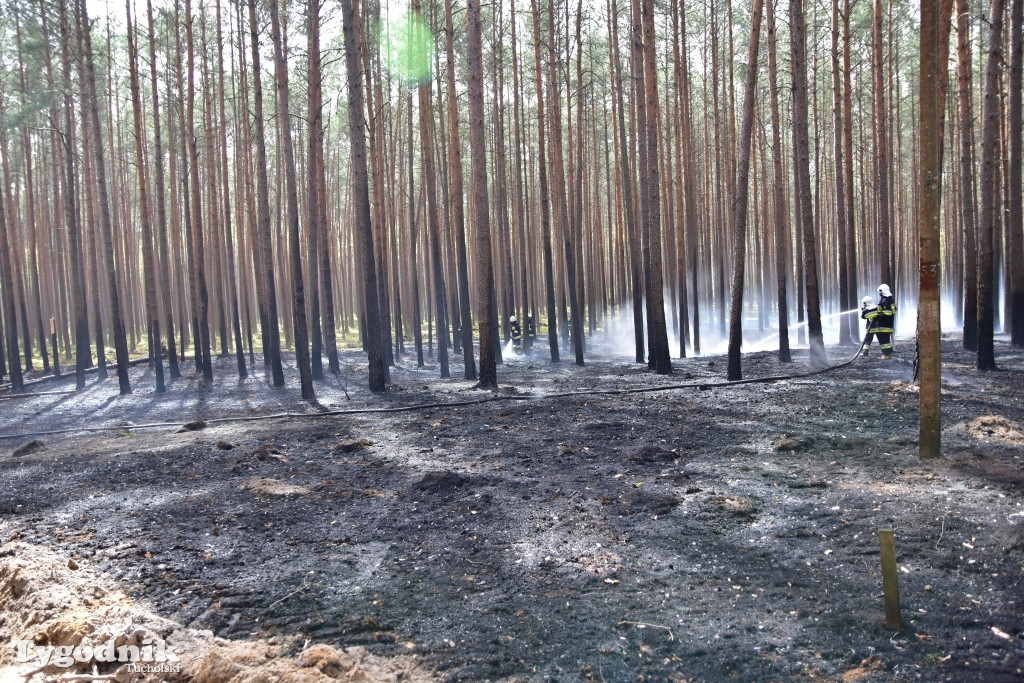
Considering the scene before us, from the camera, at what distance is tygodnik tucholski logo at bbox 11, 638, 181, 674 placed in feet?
12.5

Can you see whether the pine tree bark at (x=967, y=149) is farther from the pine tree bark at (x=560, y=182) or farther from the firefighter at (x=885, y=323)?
the pine tree bark at (x=560, y=182)

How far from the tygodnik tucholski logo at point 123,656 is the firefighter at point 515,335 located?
18957 mm

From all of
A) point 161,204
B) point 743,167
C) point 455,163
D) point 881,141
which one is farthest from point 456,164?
point 881,141

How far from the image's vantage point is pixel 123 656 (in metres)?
3.87

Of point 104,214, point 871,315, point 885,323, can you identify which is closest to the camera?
point 104,214

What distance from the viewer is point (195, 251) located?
1709 cm

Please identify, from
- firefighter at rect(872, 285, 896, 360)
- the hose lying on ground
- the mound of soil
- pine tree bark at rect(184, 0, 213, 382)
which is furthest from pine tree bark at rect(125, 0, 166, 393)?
firefighter at rect(872, 285, 896, 360)

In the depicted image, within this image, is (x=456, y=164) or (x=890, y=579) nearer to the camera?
(x=890, y=579)

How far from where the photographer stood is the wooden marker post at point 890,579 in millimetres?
3934

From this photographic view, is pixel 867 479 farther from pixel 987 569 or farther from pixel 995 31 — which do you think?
pixel 995 31

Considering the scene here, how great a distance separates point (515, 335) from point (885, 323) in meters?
10.6

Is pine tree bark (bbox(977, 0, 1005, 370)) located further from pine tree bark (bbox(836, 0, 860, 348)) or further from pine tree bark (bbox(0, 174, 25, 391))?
pine tree bark (bbox(0, 174, 25, 391))

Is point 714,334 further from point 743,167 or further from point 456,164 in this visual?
point 743,167

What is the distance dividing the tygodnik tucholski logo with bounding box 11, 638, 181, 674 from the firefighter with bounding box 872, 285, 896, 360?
14944 mm
